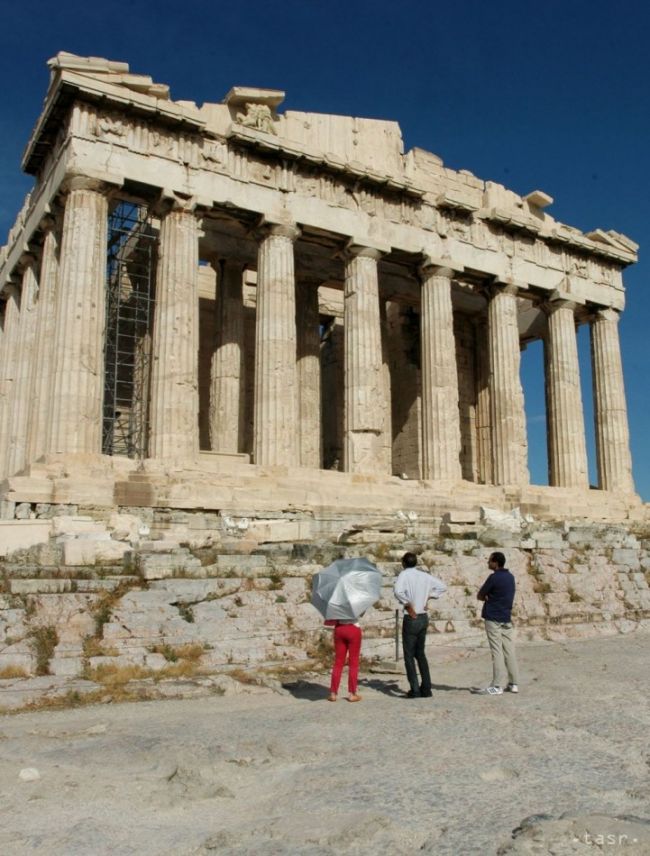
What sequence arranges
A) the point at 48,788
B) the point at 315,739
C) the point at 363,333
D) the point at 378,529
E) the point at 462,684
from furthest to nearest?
the point at 363,333 < the point at 378,529 < the point at 462,684 < the point at 315,739 < the point at 48,788

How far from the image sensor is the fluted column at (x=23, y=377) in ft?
69.9

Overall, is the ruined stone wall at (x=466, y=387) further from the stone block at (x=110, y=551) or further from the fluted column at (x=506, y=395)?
the stone block at (x=110, y=551)

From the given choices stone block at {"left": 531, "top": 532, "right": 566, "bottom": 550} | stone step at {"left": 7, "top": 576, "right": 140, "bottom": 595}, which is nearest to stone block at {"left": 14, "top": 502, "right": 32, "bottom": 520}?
stone step at {"left": 7, "top": 576, "right": 140, "bottom": 595}

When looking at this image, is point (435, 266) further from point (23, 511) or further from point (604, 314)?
point (23, 511)

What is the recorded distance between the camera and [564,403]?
25.3 meters

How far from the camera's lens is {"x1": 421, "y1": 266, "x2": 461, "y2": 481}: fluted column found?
22297 millimetres

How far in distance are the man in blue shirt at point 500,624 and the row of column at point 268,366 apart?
438 inches

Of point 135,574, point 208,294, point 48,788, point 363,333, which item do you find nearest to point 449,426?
point 363,333

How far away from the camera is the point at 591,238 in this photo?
27531 millimetres

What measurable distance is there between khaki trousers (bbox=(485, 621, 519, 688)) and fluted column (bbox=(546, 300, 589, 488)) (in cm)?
1748

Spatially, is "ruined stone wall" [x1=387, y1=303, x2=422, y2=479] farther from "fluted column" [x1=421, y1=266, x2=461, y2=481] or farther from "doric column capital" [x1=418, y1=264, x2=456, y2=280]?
"doric column capital" [x1=418, y1=264, x2=456, y2=280]

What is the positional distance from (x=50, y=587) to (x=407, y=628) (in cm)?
431

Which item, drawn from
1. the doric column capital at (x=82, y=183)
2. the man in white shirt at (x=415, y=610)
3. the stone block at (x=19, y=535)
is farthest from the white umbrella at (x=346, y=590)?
the doric column capital at (x=82, y=183)

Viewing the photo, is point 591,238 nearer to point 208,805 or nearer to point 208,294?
point 208,294
